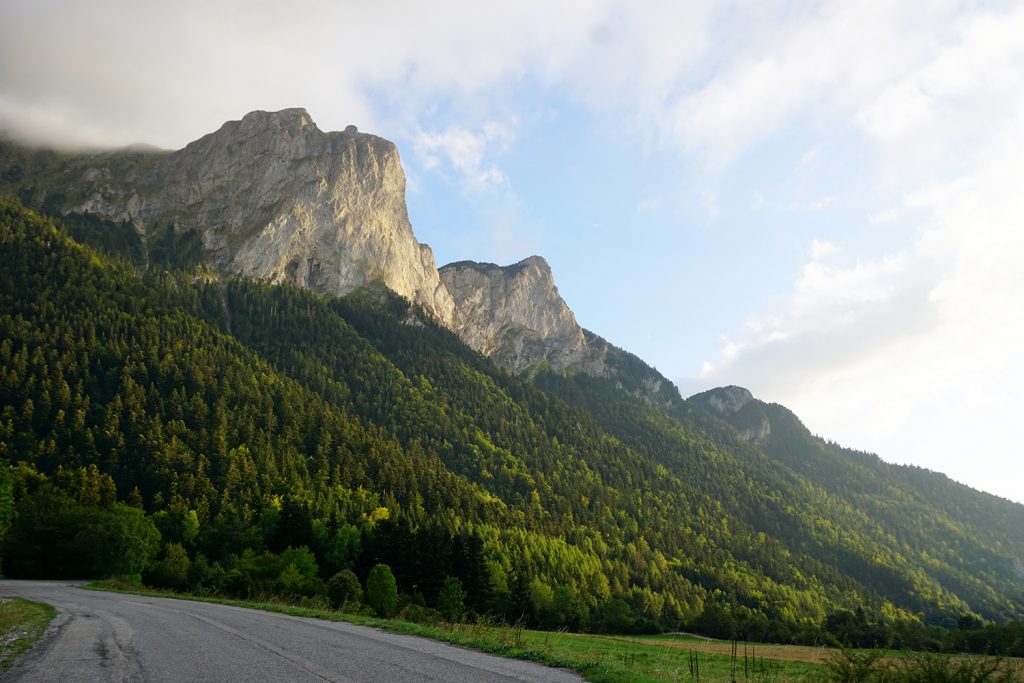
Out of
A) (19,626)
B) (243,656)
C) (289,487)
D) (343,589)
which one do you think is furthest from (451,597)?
(289,487)

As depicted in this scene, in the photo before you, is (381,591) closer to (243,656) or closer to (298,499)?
(243,656)

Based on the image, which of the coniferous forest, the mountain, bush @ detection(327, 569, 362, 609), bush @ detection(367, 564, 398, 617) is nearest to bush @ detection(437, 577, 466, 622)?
the coniferous forest

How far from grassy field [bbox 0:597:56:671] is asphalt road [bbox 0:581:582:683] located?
345mm

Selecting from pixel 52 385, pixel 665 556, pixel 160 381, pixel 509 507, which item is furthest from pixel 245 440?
pixel 665 556

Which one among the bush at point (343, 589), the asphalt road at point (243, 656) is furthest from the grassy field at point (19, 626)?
the bush at point (343, 589)

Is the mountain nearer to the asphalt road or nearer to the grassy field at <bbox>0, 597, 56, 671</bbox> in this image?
the grassy field at <bbox>0, 597, 56, 671</bbox>

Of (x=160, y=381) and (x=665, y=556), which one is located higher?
(x=160, y=381)

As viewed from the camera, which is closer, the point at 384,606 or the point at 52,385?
the point at 384,606

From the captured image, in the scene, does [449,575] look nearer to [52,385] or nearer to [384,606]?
[384,606]

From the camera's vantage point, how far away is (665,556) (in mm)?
176000

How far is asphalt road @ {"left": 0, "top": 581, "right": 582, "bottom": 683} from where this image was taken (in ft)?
40.3

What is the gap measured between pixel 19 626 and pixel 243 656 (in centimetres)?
1217

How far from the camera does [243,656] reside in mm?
14461

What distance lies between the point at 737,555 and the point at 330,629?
7984 inches
